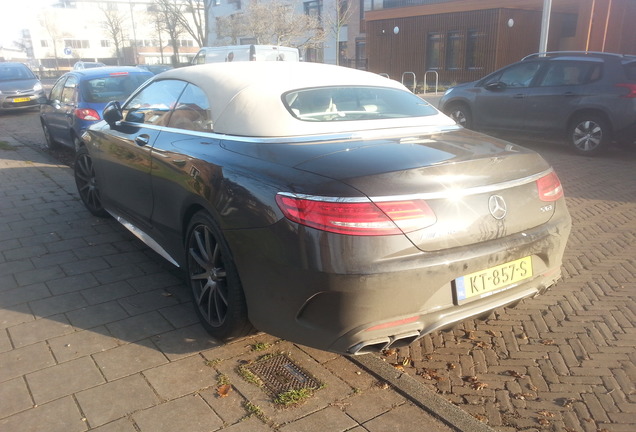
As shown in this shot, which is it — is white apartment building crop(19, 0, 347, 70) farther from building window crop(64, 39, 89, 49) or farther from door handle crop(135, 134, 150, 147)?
door handle crop(135, 134, 150, 147)

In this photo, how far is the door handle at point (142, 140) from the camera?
14.0ft

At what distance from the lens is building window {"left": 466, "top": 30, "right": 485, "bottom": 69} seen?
1066 inches

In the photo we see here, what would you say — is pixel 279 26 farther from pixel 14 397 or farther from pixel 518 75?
pixel 14 397

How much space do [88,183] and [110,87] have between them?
11.9 feet

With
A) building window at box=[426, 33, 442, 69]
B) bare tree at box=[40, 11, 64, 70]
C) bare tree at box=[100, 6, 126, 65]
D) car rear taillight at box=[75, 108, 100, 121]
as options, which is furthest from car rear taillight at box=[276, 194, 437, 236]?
bare tree at box=[40, 11, 64, 70]

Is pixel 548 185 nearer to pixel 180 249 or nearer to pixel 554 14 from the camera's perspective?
pixel 180 249

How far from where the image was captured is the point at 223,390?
296 cm

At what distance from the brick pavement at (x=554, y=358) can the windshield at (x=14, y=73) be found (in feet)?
63.5

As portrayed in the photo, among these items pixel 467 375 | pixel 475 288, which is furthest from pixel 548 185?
pixel 467 375

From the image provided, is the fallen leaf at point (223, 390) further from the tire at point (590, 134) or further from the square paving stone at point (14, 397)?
the tire at point (590, 134)

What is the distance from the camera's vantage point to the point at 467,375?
10.5 feet

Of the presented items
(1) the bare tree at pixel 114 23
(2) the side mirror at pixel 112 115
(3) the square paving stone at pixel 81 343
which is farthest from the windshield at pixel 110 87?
(1) the bare tree at pixel 114 23

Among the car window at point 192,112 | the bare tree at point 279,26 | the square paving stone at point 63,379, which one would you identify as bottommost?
the square paving stone at point 63,379

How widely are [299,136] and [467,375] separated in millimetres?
1685
